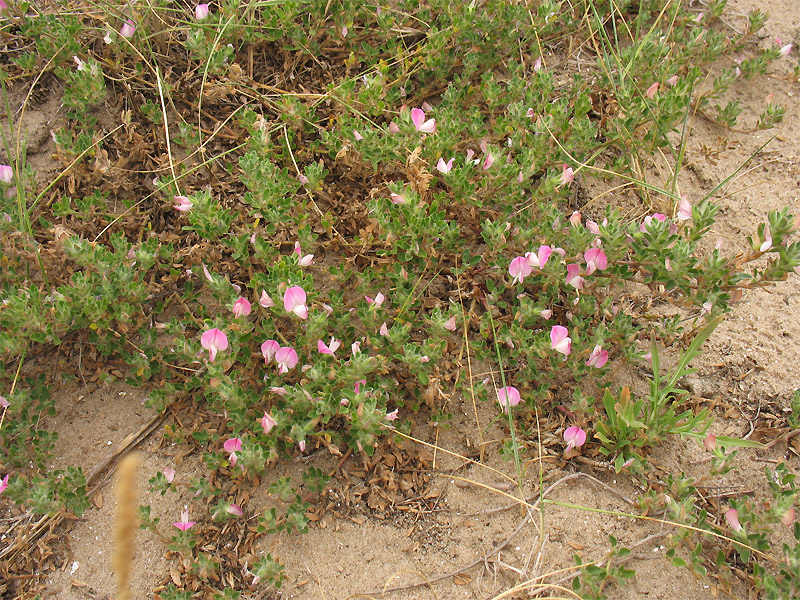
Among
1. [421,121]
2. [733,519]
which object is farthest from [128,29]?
[733,519]

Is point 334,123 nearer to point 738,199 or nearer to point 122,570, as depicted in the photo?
point 738,199

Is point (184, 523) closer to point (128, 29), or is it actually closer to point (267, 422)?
point (267, 422)

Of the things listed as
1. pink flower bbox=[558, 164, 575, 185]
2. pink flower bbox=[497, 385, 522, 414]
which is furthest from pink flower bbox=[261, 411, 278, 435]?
pink flower bbox=[558, 164, 575, 185]

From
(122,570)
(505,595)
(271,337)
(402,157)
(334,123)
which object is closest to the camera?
(122,570)

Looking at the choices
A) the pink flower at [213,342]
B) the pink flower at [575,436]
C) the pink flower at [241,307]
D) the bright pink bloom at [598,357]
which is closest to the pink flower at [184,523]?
the pink flower at [213,342]

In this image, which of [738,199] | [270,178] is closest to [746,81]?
[738,199]

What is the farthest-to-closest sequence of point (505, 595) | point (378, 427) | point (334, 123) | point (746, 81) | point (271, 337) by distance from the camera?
1. point (746, 81)
2. point (334, 123)
3. point (271, 337)
4. point (378, 427)
5. point (505, 595)
